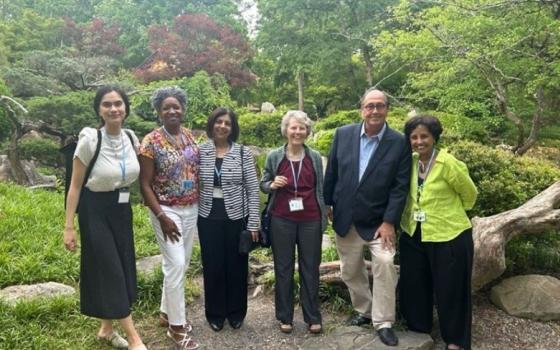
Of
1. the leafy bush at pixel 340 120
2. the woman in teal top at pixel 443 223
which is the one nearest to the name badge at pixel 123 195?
the woman in teal top at pixel 443 223

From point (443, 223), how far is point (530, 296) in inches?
56.8

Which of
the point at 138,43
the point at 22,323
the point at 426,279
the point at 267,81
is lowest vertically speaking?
the point at 22,323

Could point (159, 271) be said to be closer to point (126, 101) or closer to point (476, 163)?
point (126, 101)

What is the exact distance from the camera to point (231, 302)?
3.37 meters

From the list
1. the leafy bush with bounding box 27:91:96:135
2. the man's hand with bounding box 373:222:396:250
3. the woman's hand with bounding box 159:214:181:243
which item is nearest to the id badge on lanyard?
the man's hand with bounding box 373:222:396:250

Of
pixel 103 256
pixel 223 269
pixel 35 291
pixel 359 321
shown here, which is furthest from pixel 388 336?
pixel 35 291

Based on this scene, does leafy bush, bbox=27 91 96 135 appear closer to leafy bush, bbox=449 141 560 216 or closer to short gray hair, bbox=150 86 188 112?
short gray hair, bbox=150 86 188 112

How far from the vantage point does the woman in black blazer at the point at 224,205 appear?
309cm

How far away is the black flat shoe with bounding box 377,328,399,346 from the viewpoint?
9.79ft

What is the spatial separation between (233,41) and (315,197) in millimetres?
13642

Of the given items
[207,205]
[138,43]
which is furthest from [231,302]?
[138,43]

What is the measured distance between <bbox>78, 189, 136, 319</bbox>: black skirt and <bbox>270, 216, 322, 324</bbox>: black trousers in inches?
40.6

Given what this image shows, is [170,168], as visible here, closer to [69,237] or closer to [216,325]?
[69,237]

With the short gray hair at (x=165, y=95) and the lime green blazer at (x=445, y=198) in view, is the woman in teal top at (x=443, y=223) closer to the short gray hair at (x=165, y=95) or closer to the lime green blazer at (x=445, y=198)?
the lime green blazer at (x=445, y=198)
